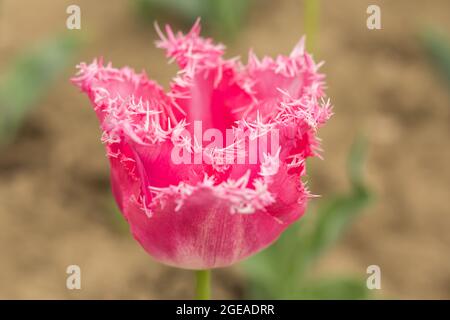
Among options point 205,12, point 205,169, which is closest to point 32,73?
point 205,12

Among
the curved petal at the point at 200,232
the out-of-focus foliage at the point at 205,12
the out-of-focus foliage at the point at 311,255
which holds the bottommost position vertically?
the curved petal at the point at 200,232

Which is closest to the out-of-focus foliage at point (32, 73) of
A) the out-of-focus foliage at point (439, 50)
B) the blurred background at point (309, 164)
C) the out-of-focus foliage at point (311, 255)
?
the blurred background at point (309, 164)

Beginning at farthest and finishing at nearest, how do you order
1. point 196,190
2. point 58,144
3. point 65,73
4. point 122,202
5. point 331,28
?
point 331,28 < point 65,73 < point 58,144 < point 122,202 < point 196,190

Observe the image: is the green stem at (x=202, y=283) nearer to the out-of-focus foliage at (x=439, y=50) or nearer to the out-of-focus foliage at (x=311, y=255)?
the out-of-focus foliage at (x=311, y=255)

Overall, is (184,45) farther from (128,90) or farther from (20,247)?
(20,247)

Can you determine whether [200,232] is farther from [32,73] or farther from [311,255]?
[32,73]

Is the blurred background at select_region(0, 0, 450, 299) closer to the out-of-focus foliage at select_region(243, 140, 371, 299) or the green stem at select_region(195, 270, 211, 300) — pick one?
the out-of-focus foliage at select_region(243, 140, 371, 299)

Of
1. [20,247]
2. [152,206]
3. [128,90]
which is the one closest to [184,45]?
[128,90]

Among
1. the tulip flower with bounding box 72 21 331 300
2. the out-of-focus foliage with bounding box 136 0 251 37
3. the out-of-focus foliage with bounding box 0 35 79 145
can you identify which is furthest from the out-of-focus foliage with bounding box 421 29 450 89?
the tulip flower with bounding box 72 21 331 300
